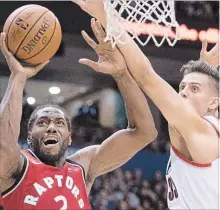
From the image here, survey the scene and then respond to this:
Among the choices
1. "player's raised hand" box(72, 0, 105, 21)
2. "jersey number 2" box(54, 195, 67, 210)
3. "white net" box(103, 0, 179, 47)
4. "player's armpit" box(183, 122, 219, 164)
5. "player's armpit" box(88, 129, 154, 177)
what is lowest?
"jersey number 2" box(54, 195, 67, 210)

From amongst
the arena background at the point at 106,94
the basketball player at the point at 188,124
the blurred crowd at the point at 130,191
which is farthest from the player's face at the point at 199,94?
the blurred crowd at the point at 130,191

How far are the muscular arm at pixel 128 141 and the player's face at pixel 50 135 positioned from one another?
0.19 meters

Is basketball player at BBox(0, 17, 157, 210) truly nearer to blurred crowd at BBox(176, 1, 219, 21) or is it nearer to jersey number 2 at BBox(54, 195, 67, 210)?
jersey number 2 at BBox(54, 195, 67, 210)

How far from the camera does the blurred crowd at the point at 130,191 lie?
22.5ft

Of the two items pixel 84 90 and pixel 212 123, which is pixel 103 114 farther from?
pixel 212 123

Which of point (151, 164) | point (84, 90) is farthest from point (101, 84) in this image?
point (151, 164)

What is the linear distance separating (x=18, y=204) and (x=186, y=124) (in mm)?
852

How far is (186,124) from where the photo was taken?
2.10 m

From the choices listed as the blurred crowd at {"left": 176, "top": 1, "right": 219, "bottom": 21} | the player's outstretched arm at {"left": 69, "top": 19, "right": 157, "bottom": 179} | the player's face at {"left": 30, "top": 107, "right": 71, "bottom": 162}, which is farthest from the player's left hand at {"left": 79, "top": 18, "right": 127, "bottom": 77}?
the blurred crowd at {"left": 176, "top": 1, "right": 219, "bottom": 21}

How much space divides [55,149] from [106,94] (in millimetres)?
6275

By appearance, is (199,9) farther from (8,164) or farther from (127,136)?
(8,164)

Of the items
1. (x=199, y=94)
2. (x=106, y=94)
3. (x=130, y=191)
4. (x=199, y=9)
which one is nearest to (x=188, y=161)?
(x=199, y=94)

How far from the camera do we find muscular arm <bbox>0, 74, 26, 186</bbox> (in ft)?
7.89

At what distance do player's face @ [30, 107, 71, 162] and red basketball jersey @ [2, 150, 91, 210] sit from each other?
1.9 inches
